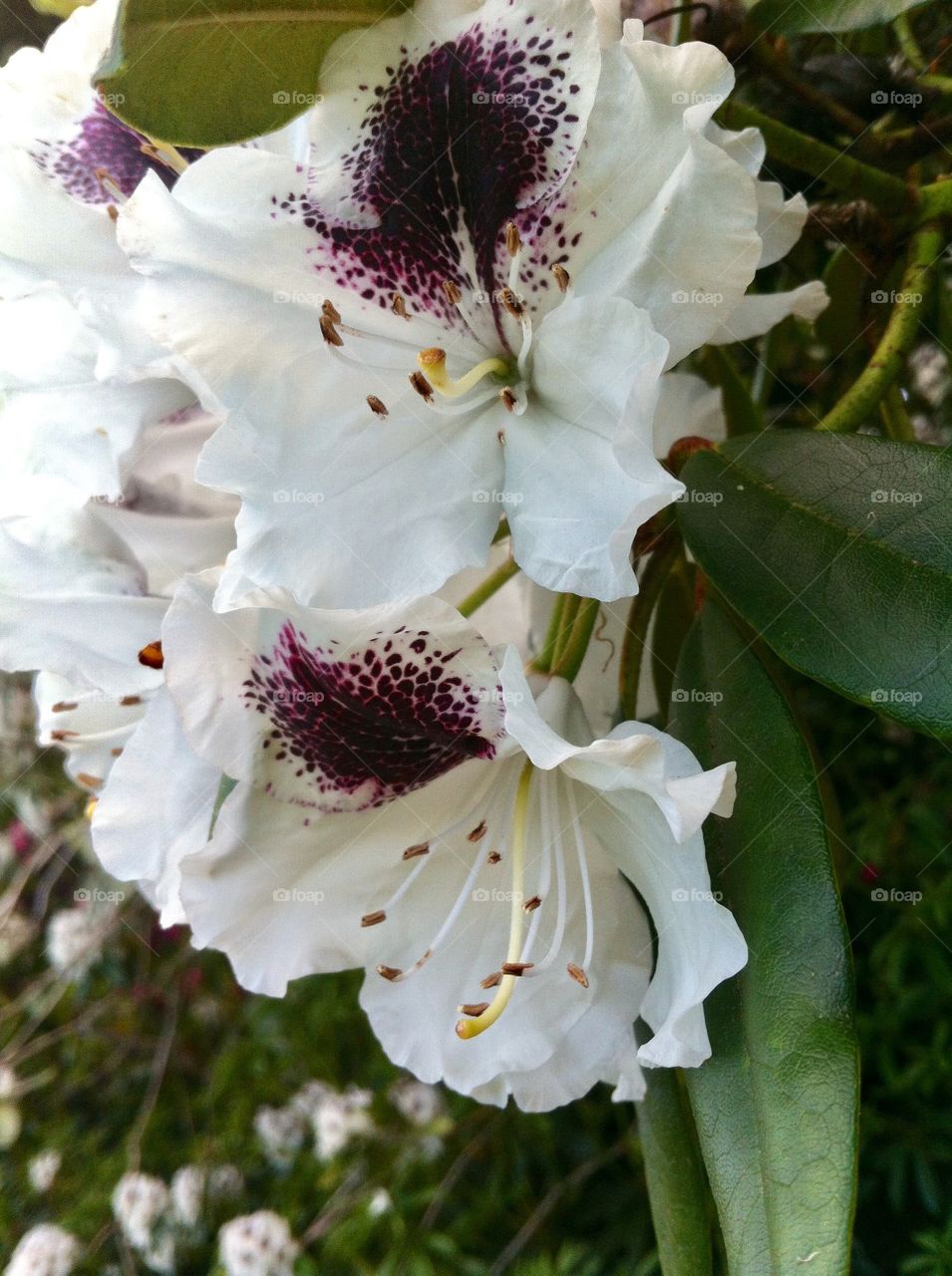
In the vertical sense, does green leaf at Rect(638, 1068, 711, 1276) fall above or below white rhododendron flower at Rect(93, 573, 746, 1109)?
below

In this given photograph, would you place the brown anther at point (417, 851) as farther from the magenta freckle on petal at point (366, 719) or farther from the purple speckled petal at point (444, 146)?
the purple speckled petal at point (444, 146)

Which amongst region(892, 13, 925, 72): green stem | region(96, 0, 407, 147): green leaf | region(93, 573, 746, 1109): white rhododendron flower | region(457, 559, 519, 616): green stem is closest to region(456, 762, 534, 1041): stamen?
region(93, 573, 746, 1109): white rhododendron flower

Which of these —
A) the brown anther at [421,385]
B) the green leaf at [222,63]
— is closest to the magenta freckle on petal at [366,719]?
the brown anther at [421,385]

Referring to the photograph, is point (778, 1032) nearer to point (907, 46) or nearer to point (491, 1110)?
point (907, 46)

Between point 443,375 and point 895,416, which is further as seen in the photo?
point 895,416

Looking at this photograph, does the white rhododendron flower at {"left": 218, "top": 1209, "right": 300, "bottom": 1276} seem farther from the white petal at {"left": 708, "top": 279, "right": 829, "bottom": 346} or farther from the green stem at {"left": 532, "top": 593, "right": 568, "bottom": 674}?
the white petal at {"left": 708, "top": 279, "right": 829, "bottom": 346}

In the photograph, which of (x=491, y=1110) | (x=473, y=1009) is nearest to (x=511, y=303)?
(x=473, y=1009)

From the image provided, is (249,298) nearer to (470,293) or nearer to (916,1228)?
(470,293)
